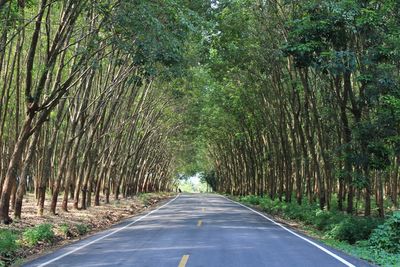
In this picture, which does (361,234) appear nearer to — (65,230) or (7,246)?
(65,230)

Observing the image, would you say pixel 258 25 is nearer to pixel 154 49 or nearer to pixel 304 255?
pixel 154 49

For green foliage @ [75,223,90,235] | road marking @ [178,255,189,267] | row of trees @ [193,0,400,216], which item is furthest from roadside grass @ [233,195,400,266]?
green foliage @ [75,223,90,235]

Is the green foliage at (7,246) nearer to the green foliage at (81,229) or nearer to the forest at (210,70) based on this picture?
the forest at (210,70)

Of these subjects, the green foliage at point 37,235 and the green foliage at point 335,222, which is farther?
the green foliage at point 335,222

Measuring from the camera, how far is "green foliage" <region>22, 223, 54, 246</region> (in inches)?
516

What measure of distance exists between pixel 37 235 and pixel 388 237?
9.36 m

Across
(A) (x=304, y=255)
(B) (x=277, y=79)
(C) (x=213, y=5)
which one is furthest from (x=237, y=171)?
(A) (x=304, y=255)

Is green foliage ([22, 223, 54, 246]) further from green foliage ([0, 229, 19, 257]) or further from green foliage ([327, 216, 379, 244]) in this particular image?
green foliage ([327, 216, 379, 244])

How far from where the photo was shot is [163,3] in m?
14.7

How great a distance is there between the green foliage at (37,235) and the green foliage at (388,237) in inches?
351

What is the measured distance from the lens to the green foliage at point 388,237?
483 inches

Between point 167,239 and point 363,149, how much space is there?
→ 24.1 ft

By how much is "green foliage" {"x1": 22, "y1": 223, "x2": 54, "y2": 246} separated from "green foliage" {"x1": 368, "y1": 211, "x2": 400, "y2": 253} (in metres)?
8.92

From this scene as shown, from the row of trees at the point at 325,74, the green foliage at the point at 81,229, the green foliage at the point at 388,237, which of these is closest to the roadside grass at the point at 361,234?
the green foliage at the point at 388,237
